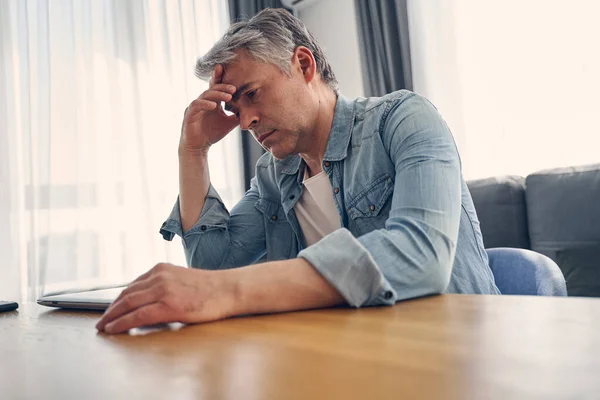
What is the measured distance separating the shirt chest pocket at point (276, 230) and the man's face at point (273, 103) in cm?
15

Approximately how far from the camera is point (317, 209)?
53.2 inches

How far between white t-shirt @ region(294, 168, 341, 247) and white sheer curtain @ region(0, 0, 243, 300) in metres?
1.71

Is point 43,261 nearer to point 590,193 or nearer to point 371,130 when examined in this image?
point 371,130

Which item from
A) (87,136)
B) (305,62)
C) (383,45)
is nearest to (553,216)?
(305,62)

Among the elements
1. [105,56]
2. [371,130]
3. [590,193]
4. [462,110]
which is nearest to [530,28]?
[462,110]

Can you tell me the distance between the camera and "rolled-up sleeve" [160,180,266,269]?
1.33 meters

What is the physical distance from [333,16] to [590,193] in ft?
7.17

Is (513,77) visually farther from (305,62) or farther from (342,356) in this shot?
(342,356)

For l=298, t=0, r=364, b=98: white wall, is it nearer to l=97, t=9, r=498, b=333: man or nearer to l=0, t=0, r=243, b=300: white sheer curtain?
l=0, t=0, r=243, b=300: white sheer curtain

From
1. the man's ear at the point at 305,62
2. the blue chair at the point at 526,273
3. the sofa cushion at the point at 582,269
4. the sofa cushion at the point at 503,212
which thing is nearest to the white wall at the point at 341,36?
the sofa cushion at the point at 503,212

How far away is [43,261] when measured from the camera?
259cm

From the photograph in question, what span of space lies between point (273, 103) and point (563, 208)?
45.8 inches

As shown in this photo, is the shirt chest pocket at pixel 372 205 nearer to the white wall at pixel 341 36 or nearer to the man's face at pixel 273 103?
the man's face at pixel 273 103

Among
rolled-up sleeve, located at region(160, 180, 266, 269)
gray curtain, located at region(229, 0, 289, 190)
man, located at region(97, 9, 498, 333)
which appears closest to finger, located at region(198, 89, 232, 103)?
man, located at region(97, 9, 498, 333)
